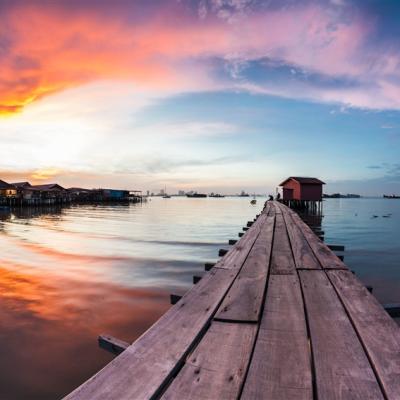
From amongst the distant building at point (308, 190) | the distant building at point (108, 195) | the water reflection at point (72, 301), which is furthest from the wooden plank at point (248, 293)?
the distant building at point (108, 195)

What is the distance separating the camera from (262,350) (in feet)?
6.79

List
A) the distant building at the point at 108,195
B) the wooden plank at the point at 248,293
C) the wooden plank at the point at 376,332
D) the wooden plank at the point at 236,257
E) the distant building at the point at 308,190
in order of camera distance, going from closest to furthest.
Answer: the wooden plank at the point at 376,332, the wooden plank at the point at 248,293, the wooden plank at the point at 236,257, the distant building at the point at 308,190, the distant building at the point at 108,195

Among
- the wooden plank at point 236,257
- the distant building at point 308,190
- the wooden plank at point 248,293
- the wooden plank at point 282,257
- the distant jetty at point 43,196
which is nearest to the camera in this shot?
the wooden plank at point 248,293

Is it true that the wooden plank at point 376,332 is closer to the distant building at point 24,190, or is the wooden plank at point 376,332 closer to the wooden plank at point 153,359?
the wooden plank at point 153,359

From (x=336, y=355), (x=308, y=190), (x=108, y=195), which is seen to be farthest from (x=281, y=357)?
(x=108, y=195)

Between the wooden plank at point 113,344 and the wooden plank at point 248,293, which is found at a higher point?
the wooden plank at point 248,293

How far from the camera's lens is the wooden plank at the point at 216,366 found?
5.36ft

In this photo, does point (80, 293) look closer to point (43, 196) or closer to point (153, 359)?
point (153, 359)

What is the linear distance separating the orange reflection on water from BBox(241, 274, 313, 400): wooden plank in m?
3.53

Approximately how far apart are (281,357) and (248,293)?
4.16ft

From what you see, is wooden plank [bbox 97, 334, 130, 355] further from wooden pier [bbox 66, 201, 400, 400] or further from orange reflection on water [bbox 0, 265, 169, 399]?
orange reflection on water [bbox 0, 265, 169, 399]

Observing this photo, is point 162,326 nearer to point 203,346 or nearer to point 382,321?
point 203,346

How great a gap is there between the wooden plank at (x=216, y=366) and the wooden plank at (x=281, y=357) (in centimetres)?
7

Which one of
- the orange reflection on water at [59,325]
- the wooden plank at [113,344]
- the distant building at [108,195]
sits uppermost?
the distant building at [108,195]
